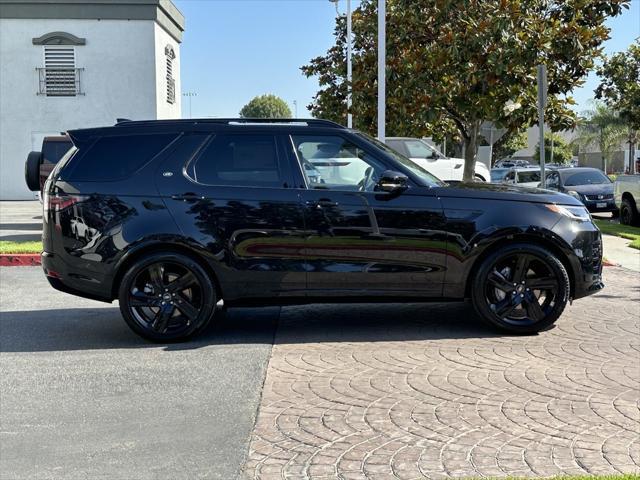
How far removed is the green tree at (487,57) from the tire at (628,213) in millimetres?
3693

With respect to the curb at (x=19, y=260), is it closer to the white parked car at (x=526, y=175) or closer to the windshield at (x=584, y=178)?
the windshield at (x=584, y=178)

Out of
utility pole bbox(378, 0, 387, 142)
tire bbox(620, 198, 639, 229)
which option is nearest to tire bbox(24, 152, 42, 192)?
utility pole bbox(378, 0, 387, 142)

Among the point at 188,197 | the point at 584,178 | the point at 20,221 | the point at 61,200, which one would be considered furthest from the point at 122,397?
the point at 584,178

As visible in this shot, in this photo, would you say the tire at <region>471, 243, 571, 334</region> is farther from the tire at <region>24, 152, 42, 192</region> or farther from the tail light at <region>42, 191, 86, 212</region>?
the tire at <region>24, 152, 42, 192</region>

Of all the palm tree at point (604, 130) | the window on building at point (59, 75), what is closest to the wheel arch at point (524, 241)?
the window on building at point (59, 75)

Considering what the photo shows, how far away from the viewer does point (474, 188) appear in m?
6.82

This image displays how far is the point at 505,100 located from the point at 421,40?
2.97 m

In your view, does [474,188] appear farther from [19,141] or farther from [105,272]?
[19,141]

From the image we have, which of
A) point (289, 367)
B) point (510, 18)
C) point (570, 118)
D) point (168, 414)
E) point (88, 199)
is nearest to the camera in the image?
point (168, 414)

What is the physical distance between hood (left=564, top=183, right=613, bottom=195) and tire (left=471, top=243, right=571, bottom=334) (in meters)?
14.9

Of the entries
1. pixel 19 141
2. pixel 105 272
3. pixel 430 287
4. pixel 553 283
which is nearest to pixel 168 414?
pixel 105 272

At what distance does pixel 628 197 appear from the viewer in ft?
57.1

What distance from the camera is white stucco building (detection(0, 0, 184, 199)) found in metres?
27.2

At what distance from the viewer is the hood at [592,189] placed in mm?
20656
